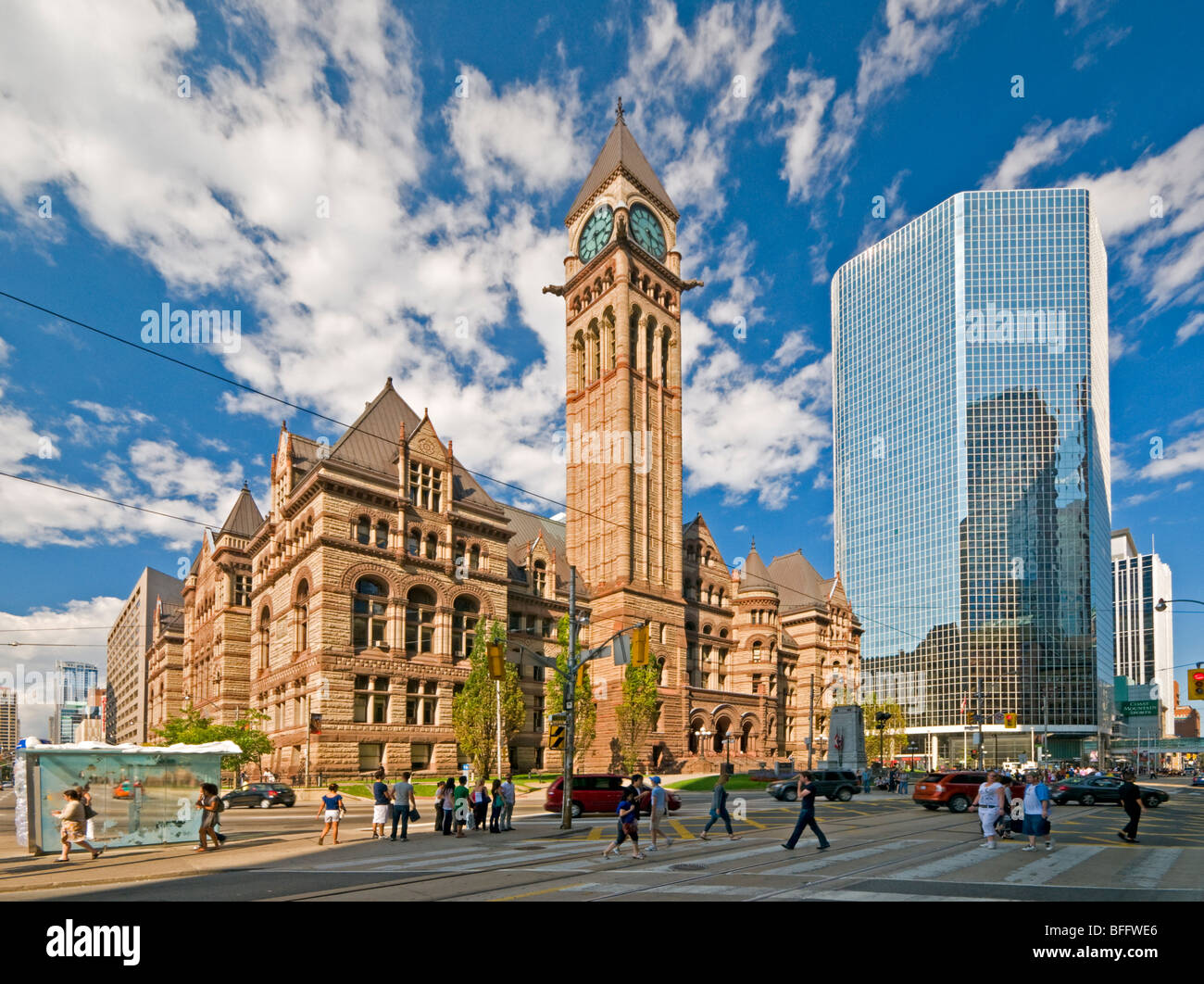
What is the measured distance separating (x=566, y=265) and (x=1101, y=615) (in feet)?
372

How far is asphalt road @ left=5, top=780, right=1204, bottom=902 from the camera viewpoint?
44.0 feet

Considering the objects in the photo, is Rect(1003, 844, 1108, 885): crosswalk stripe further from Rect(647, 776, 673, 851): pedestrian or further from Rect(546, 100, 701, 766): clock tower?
Rect(546, 100, 701, 766): clock tower

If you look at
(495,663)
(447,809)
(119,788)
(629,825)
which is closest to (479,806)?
(447,809)

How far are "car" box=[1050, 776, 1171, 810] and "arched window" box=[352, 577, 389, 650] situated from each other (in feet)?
125

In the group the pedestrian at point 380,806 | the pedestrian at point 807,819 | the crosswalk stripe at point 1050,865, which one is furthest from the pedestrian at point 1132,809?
the pedestrian at point 380,806

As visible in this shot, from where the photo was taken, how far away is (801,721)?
87.6 m

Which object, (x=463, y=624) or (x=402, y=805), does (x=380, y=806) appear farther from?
(x=463, y=624)

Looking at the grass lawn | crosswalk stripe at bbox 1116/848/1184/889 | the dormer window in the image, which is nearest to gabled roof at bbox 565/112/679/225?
the dormer window

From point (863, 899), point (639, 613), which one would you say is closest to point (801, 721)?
point (639, 613)

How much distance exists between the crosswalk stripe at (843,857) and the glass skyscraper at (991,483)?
124m

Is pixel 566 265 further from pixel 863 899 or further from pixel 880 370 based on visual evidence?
pixel 880 370

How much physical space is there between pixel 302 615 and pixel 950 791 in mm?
38312

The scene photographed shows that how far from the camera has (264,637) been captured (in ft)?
200

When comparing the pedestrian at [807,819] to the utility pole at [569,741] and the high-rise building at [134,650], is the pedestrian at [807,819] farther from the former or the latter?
the high-rise building at [134,650]
